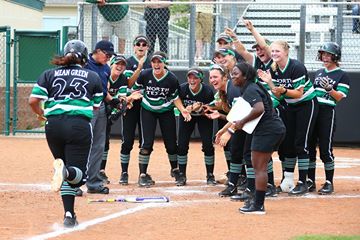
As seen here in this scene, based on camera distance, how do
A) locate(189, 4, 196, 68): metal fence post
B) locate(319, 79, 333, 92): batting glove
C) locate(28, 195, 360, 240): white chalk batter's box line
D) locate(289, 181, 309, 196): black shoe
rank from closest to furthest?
locate(28, 195, 360, 240): white chalk batter's box line < locate(319, 79, 333, 92): batting glove < locate(289, 181, 309, 196): black shoe < locate(189, 4, 196, 68): metal fence post

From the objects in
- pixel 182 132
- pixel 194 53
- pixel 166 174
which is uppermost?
pixel 194 53

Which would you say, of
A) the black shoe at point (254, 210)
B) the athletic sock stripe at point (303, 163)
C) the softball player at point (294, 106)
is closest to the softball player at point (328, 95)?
the softball player at point (294, 106)

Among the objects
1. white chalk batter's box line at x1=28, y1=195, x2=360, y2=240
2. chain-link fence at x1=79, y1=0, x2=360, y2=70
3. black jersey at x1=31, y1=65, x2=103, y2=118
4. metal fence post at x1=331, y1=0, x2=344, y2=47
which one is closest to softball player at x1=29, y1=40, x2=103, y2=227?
black jersey at x1=31, y1=65, x2=103, y2=118

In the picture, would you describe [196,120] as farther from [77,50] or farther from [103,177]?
[77,50]

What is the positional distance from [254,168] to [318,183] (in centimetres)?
312

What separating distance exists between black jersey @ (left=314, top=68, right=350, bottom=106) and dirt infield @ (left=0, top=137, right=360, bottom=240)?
50.2 inches


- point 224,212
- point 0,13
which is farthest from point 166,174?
point 0,13

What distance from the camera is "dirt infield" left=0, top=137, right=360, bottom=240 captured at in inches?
306

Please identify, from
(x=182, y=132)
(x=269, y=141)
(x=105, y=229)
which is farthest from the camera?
(x=182, y=132)

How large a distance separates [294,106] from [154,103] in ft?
6.88

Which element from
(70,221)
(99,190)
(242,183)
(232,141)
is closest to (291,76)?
(232,141)

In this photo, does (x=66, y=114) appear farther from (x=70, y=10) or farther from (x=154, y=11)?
(x=70, y=10)

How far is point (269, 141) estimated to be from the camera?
8.91 m

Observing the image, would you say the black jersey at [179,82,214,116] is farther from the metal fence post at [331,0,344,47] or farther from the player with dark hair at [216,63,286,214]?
the metal fence post at [331,0,344,47]
